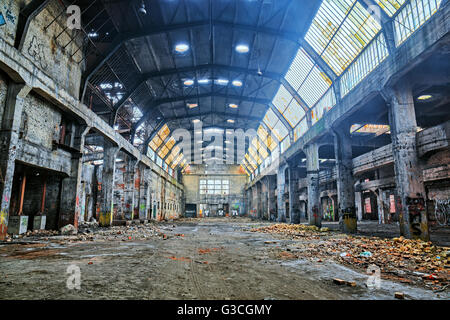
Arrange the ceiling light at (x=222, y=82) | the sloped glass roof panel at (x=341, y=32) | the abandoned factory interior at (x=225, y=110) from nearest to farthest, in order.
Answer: the abandoned factory interior at (x=225, y=110) < the sloped glass roof panel at (x=341, y=32) < the ceiling light at (x=222, y=82)

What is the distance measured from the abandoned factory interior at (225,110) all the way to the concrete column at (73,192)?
8cm

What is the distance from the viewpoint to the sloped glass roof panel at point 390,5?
8757 mm

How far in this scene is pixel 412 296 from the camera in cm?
275

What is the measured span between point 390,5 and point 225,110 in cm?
1912

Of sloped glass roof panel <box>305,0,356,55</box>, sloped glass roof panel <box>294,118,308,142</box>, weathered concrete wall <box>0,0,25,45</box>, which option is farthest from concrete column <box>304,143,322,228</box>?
weathered concrete wall <box>0,0,25,45</box>

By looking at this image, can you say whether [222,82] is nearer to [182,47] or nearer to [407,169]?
[182,47]

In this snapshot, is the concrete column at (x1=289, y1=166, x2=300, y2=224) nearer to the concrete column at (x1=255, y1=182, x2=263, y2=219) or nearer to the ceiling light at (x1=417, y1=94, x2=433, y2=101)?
the ceiling light at (x1=417, y1=94, x2=433, y2=101)

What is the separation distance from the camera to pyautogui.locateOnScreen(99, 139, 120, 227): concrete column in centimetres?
1667

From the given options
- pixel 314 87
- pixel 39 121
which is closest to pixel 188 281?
pixel 39 121

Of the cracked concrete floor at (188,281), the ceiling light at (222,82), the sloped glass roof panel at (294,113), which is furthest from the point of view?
the ceiling light at (222,82)

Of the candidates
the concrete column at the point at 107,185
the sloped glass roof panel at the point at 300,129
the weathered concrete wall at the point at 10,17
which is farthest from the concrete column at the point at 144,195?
the weathered concrete wall at the point at 10,17

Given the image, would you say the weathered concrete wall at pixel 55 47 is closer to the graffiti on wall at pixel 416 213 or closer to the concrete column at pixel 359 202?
the graffiti on wall at pixel 416 213
